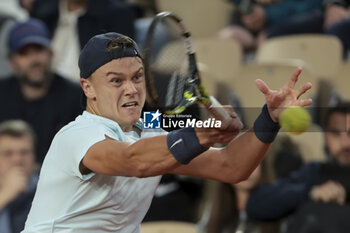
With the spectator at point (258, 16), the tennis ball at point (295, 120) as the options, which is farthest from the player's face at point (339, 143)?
the tennis ball at point (295, 120)

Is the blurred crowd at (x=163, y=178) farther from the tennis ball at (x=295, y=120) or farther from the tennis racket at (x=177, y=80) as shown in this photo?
the tennis ball at (x=295, y=120)

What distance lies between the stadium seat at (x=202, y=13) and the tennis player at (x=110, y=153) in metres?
4.38

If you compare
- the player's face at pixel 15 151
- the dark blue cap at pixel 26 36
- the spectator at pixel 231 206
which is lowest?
the spectator at pixel 231 206

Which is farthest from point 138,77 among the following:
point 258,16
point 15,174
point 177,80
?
point 258,16

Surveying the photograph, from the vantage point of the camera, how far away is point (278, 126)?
2.68 metres

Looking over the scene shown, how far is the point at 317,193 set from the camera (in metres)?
4.93

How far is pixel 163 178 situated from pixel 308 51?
1950 mm

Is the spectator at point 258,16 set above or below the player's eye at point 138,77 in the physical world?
below

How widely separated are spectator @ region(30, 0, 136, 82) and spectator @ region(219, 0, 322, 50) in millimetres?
1313

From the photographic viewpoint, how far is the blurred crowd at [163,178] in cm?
493

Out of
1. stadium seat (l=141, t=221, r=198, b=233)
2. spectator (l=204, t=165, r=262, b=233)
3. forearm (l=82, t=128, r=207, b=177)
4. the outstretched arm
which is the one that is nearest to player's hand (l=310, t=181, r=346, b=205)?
spectator (l=204, t=165, r=262, b=233)

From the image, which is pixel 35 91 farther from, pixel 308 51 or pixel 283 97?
pixel 283 97

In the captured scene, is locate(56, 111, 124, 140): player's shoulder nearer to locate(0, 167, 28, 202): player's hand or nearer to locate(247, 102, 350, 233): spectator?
locate(247, 102, 350, 233): spectator

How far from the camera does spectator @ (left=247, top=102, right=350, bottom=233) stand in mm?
4789
